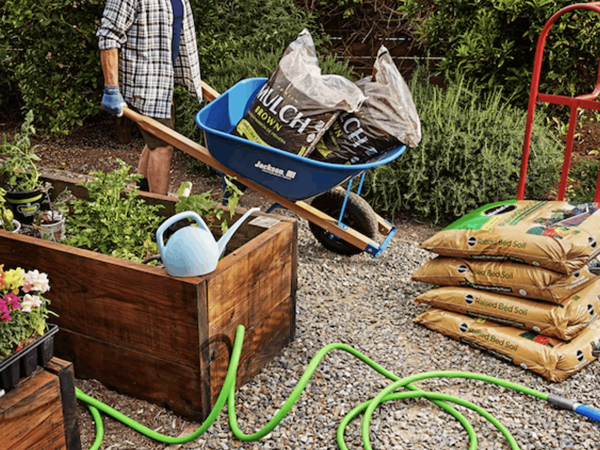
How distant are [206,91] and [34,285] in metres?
2.32

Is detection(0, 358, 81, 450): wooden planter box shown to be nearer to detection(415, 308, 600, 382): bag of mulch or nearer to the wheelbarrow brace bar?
the wheelbarrow brace bar

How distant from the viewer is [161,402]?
2.29m

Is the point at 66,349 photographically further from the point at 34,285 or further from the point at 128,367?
the point at 34,285

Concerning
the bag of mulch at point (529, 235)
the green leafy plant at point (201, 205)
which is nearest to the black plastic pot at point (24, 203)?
the green leafy plant at point (201, 205)

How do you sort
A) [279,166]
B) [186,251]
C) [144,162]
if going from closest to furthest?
[186,251] < [279,166] < [144,162]

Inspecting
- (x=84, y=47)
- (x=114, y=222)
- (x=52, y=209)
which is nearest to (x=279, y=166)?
(x=114, y=222)

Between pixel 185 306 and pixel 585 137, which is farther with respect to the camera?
pixel 585 137

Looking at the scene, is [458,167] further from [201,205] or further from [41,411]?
[41,411]

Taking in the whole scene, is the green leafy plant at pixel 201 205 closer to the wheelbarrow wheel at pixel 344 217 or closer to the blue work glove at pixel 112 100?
the blue work glove at pixel 112 100

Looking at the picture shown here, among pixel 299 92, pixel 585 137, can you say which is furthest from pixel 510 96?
pixel 299 92

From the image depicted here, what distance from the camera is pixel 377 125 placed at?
120 inches

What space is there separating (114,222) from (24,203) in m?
0.48

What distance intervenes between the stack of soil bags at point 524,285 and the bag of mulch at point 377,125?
0.53 metres

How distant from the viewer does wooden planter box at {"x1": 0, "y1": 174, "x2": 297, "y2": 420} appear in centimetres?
210
